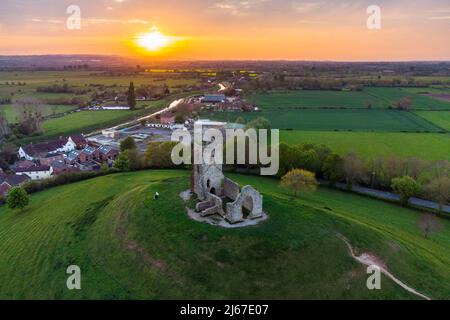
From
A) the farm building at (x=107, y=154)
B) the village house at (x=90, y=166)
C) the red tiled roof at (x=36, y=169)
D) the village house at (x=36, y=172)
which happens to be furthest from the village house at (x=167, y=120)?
the village house at (x=36, y=172)

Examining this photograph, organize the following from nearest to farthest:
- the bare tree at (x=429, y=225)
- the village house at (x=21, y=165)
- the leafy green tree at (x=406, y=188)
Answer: the bare tree at (x=429, y=225)
the leafy green tree at (x=406, y=188)
the village house at (x=21, y=165)

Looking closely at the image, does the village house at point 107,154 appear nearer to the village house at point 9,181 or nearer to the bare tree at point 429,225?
the village house at point 9,181

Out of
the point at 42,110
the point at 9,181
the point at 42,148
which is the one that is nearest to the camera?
the point at 9,181

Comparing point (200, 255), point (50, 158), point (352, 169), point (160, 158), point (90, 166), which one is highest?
point (160, 158)

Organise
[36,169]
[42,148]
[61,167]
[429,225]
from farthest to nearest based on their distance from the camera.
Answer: [42,148] → [61,167] → [36,169] → [429,225]

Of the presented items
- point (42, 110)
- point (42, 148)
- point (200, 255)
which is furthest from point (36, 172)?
point (42, 110)

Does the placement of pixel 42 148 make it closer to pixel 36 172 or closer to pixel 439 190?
pixel 36 172

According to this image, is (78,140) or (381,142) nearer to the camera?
(381,142)

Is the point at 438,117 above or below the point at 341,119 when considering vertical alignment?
above
